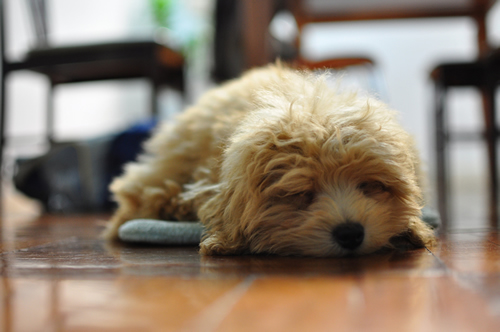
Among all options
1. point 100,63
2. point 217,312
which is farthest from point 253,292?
point 100,63

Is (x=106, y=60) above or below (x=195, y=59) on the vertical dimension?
below

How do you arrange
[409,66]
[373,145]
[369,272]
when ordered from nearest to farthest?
1. [369,272]
2. [373,145]
3. [409,66]

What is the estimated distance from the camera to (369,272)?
1279mm

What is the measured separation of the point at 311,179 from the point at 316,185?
0.03 m

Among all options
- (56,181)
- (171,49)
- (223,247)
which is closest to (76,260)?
(223,247)

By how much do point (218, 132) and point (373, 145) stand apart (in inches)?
27.3

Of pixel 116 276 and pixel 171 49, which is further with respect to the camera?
pixel 171 49

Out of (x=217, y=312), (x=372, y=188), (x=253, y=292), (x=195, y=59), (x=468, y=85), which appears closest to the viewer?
(x=217, y=312)

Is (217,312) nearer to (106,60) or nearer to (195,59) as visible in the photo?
(106,60)

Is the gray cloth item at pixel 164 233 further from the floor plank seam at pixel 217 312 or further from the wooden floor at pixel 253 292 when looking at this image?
the floor plank seam at pixel 217 312

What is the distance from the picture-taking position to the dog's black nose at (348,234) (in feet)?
4.92

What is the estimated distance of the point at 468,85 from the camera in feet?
14.8

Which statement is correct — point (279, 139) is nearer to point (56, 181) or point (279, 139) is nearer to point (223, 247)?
point (223, 247)

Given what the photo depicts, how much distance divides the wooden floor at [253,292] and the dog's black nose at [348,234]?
5cm
